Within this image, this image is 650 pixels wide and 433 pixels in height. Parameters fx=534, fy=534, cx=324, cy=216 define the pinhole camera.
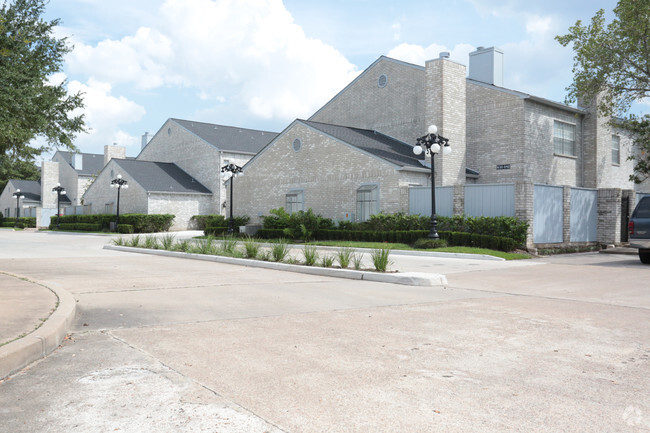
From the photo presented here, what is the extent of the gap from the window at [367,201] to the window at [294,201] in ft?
15.3

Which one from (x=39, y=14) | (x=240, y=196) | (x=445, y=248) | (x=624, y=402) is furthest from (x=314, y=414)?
(x=240, y=196)

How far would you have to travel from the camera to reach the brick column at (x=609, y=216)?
75.7ft

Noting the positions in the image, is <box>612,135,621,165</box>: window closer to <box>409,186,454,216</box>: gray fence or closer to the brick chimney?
<box>409,186,454,216</box>: gray fence

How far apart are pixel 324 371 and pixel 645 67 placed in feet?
89.3

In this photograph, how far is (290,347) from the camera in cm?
564

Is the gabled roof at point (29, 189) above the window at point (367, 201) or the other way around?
above

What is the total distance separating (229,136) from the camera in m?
49.3

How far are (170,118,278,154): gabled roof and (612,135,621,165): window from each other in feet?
91.2

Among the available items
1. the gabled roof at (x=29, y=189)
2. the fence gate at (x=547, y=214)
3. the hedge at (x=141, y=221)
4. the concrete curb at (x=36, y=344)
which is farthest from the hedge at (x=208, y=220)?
the gabled roof at (x=29, y=189)

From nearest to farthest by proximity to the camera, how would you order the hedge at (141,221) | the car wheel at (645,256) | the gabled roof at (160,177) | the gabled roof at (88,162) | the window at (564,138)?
the car wheel at (645,256) < the window at (564,138) < the hedge at (141,221) < the gabled roof at (160,177) < the gabled roof at (88,162)

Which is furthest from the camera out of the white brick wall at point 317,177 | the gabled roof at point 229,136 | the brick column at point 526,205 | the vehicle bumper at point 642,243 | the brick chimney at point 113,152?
the brick chimney at point 113,152

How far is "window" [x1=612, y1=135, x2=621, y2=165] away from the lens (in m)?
33.7

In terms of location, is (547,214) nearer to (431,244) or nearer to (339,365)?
(431,244)

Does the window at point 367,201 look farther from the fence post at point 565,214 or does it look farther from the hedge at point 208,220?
the hedge at point 208,220
